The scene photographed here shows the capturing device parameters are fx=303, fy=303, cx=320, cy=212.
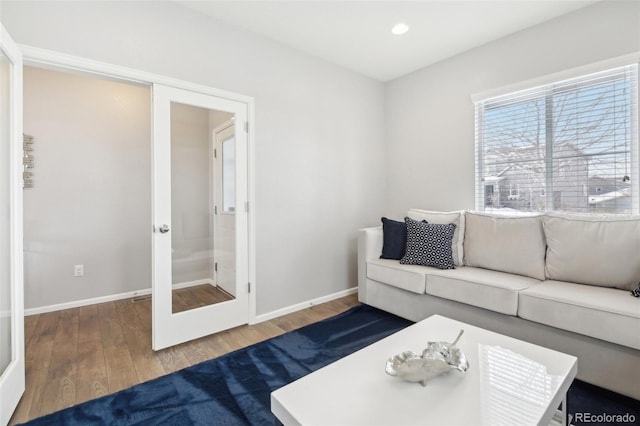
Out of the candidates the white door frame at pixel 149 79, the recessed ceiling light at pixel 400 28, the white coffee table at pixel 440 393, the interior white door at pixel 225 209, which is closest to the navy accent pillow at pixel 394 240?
the white door frame at pixel 149 79

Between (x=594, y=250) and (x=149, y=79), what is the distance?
3.40 m

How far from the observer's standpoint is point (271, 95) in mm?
2910

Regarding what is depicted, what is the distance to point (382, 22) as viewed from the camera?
2.68 meters

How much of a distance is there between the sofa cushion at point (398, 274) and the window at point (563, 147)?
3.89 ft

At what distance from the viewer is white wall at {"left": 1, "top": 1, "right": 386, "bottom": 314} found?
2.05 metres

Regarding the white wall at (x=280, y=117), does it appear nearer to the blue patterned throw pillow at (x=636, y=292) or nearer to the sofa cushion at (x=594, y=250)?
the sofa cushion at (x=594, y=250)

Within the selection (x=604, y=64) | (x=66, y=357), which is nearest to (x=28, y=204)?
(x=66, y=357)

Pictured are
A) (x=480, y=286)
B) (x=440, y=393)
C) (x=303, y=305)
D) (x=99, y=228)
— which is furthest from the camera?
Answer: (x=99, y=228)

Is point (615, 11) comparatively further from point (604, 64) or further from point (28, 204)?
point (28, 204)

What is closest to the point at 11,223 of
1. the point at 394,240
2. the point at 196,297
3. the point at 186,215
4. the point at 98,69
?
the point at 186,215

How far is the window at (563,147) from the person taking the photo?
236 cm

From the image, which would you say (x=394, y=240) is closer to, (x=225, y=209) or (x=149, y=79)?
(x=225, y=209)

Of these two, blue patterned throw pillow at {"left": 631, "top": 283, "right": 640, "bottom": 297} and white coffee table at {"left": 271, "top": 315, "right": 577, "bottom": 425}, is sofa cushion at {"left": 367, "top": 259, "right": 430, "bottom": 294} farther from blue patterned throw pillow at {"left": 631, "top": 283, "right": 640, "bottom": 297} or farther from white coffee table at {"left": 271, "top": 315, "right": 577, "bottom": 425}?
blue patterned throw pillow at {"left": 631, "top": 283, "right": 640, "bottom": 297}
